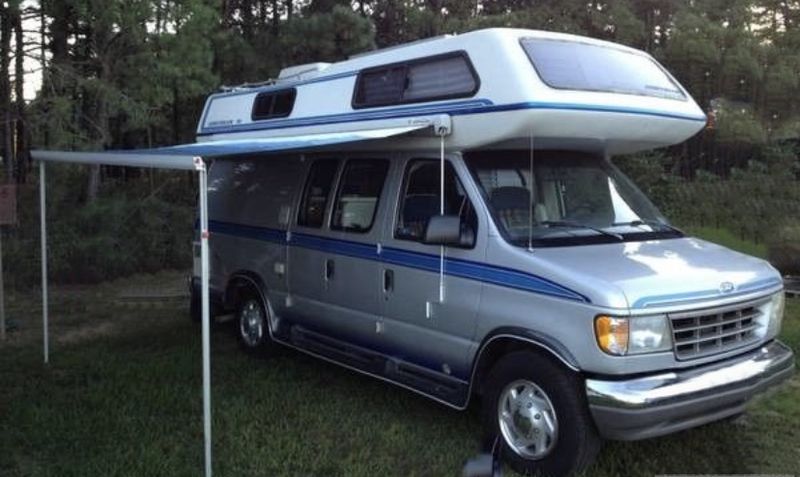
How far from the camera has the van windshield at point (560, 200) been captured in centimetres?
514

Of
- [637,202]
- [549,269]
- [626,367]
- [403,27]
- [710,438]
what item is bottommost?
[710,438]

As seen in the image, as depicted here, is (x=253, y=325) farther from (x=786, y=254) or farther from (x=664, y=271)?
(x=786, y=254)

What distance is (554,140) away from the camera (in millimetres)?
5383

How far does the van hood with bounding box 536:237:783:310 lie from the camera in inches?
172

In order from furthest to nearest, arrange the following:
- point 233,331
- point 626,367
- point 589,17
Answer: point 589,17 → point 233,331 → point 626,367

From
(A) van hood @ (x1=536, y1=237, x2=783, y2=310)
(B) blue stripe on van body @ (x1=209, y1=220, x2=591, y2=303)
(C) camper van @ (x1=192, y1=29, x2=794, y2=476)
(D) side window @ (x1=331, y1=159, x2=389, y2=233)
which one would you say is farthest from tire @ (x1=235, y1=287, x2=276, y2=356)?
(A) van hood @ (x1=536, y1=237, x2=783, y2=310)

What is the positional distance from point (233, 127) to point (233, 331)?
90.3 inches

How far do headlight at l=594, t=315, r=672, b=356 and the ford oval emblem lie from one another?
1.73 ft

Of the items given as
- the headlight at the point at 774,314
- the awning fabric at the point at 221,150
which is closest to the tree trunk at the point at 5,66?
the awning fabric at the point at 221,150

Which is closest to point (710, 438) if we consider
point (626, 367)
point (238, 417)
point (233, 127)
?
point (626, 367)

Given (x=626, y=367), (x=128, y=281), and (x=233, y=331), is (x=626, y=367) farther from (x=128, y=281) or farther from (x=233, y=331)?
(x=128, y=281)

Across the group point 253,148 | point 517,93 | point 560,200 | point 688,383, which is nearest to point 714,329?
point 688,383

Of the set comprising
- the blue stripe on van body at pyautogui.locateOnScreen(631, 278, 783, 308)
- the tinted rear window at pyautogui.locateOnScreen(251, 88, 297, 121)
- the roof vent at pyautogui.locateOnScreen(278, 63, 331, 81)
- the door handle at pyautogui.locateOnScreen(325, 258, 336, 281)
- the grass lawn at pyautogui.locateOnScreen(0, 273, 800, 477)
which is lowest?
the grass lawn at pyautogui.locateOnScreen(0, 273, 800, 477)

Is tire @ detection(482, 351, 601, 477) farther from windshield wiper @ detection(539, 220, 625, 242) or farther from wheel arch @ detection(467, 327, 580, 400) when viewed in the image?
windshield wiper @ detection(539, 220, 625, 242)
